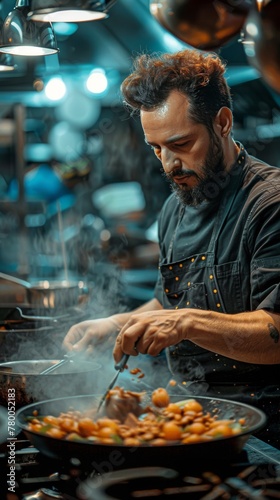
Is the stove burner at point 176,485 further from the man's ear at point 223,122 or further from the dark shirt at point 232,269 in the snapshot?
the man's ear at point 223,122

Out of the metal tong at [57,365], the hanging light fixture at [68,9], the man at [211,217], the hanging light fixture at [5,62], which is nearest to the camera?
the hanging light fixture at [68,9]

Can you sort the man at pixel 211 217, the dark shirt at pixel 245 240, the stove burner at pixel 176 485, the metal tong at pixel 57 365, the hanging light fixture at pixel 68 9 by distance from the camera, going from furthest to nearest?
the man at pixel 211 217 < the dark shirt at pixel 245 240 < the metal tong at pixel 57 365 < the hanging light fixture at pixel 68 9 < the stove burner at pixel 176 485

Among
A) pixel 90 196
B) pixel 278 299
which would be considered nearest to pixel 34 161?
pixel 90 196

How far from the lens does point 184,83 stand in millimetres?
2605

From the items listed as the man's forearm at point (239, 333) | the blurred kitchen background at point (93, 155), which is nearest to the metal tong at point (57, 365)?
the man's forearm at point (239, 333)

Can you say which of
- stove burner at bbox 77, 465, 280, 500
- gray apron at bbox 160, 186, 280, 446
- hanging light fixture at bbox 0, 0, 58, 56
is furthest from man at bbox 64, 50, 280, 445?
stove burner at bbox 77, 465, 280, 500

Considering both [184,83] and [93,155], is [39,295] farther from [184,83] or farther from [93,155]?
[93,155]

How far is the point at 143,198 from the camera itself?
7.08 meters

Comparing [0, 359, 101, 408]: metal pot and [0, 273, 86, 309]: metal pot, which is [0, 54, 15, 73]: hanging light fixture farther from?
[0, 359, 101, 408]: metal pot

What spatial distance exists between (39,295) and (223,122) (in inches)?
45.6

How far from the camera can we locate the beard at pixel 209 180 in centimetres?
262

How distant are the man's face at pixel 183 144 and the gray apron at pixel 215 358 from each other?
0.12 metres

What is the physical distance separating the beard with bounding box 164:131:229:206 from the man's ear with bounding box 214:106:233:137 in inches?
1.2

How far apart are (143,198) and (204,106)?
4480 millimetres
